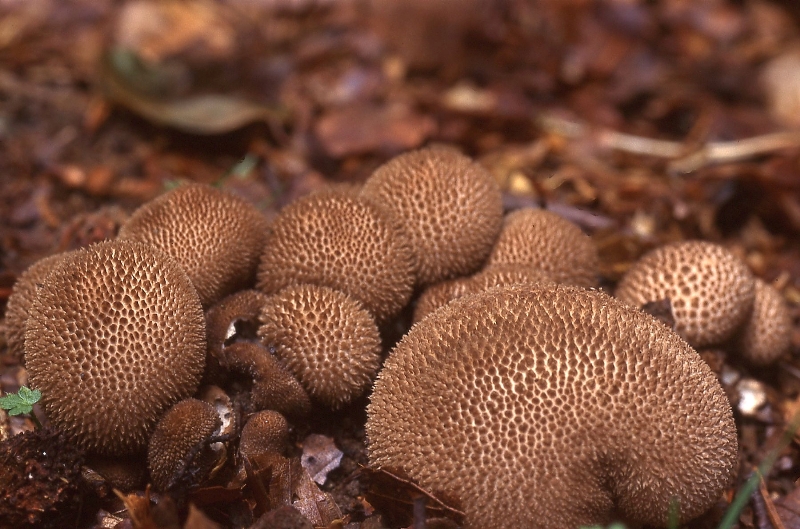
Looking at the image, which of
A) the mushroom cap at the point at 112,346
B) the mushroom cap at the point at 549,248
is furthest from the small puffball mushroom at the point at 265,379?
the mushroom cap at the point at 549,248

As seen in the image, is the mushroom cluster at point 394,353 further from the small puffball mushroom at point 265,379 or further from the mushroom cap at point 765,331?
the mushroom cap at point 765,331

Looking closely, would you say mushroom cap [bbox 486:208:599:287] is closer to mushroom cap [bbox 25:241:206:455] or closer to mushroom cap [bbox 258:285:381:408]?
mushroom cap [bbox 258:285:381:408]

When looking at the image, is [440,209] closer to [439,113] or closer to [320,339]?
[320,339]

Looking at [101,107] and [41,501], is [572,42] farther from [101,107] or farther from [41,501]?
[41,501]

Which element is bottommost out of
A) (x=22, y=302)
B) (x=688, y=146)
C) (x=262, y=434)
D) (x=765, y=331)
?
(x=765, y=331)

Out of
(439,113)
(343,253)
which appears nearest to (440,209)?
(343,253)

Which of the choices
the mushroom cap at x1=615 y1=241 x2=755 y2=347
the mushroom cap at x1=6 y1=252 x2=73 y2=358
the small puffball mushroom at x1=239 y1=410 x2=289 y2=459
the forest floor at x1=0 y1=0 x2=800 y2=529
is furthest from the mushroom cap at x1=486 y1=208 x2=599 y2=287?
the mushroom cap at x1=6 y1=252 x2=73 y2=358
